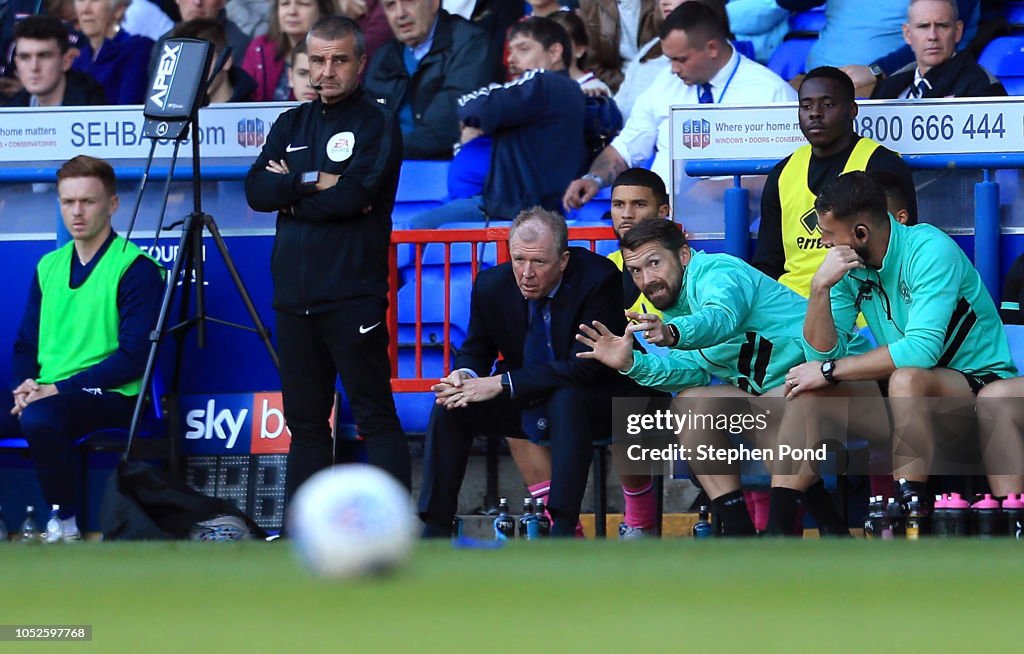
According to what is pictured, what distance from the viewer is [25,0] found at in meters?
11.6

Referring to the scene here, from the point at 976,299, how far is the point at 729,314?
0.99m

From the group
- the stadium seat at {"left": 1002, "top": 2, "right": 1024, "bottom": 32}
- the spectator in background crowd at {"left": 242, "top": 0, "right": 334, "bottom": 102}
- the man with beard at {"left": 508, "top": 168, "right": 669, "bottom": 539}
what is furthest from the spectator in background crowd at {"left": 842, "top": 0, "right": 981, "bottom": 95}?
the spectator in background crowd at {"left": 242, "top": 0, "right": 334, "bottom": 102}

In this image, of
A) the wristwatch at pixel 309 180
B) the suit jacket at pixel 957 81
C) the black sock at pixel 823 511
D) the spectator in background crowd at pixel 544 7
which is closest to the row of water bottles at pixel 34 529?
the wristwatch at pixel 309 180

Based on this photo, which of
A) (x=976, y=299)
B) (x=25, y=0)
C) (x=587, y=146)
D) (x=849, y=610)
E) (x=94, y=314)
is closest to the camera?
(x=849, y=610)

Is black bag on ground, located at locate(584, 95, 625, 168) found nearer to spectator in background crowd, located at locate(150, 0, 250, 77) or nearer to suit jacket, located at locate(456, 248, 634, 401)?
suit jacket, located at locate(456, 248, 634, 401)

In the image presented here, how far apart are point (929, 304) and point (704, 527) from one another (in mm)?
1396

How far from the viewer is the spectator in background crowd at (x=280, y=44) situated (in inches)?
413

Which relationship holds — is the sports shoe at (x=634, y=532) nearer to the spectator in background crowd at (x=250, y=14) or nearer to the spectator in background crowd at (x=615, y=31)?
the spectator in background crowd at (x=615, y=31)

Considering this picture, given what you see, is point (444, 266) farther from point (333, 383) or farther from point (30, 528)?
point (30, 528)

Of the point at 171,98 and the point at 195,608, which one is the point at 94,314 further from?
the point at 195,608

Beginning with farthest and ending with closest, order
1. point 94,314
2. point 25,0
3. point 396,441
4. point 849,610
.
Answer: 1. point 25,0
2. point 94,314
3. point 396,441
4. point 849,610

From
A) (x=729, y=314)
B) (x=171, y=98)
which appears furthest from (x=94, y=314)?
(x=729, y=314)

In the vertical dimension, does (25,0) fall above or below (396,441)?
above

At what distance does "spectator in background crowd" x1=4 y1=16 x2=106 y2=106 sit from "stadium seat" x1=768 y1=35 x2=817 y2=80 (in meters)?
4.03
